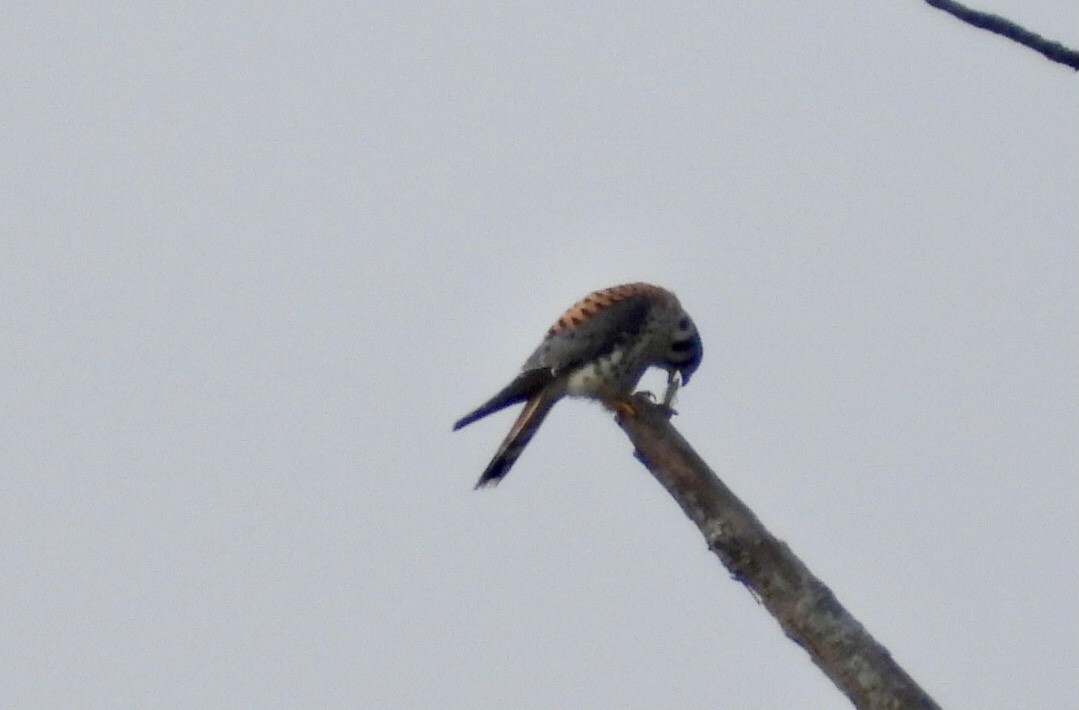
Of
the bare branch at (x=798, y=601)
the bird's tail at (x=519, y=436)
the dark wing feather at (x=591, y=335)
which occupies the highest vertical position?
the dark wing feather at (x=591, y=335)

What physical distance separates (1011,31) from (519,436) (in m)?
4.43

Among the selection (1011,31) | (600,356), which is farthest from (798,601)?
(600,356)

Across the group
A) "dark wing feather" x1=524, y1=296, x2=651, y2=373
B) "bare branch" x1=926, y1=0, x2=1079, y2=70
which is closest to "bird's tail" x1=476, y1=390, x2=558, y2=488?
"dark wing feather" x1=524, y1=296, x2=651, y2=373

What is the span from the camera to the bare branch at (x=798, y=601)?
3.31 meters

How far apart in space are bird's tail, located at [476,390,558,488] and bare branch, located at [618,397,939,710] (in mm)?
2508

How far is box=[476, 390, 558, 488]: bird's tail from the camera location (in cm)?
680

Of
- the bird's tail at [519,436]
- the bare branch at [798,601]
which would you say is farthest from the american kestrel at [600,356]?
the bare branch at [798,601]

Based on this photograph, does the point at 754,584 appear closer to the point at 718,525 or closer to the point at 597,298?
the point at 718,525

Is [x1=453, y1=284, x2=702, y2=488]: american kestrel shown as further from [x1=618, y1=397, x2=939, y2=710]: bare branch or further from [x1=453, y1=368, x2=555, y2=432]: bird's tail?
[x1=618, y1=397, x2=939, y2=710]: bare branch

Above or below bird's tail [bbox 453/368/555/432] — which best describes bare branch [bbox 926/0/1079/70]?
below

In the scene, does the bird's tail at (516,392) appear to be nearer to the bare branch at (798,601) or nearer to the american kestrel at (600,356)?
the american kestrel at (600,356)

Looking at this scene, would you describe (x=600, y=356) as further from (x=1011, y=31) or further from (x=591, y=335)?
(x=1011, y=31)

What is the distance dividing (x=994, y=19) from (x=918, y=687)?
1.21m

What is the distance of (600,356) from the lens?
7543 millimetres
